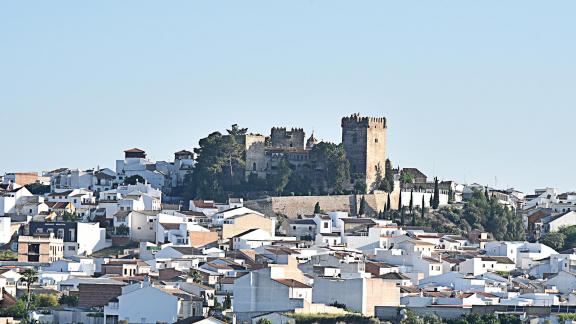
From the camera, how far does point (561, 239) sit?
67.1 metres

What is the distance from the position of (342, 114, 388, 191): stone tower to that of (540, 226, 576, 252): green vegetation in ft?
24.8

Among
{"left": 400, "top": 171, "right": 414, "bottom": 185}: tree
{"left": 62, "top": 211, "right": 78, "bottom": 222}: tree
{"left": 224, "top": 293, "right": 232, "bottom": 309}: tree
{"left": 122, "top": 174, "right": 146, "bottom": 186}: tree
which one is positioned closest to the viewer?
{"left": 224, "top": 293, "right": 232, "bottom": 309}: tree

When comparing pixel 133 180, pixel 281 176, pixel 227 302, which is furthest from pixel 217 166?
pixel 227 302

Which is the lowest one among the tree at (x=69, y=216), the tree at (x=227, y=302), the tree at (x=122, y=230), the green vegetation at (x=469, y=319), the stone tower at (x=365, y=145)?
the green vegetation at (x=469, y=319)

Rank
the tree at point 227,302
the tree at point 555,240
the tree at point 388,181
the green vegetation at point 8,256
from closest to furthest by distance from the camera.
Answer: the tree at point 227,302
the green vegetation at point 8,256
the tree at point 555,240
the tree at point 388,181

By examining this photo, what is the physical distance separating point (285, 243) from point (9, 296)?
1285 cm

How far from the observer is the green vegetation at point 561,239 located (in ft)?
218

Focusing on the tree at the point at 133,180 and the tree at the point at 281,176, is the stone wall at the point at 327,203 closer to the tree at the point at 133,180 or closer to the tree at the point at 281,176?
the tree at the point at 281,176

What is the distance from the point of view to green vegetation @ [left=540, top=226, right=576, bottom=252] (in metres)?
66.6

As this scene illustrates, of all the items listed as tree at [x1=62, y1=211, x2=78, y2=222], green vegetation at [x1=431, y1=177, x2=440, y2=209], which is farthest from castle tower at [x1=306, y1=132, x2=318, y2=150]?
tree at [x1=62, y1=211, x2=78, y2=222]

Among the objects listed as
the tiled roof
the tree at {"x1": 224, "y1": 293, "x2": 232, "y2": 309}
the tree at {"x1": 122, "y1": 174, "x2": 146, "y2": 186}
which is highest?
the tree at {"x1": 122, "y1": 174, "x2": 146, "y2": 186}

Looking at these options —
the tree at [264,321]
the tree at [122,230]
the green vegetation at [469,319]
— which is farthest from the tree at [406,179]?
the tree at [264,321]

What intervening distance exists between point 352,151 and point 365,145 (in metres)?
0.58

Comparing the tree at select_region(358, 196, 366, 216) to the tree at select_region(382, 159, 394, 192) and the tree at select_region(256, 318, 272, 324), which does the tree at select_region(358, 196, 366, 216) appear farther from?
the tree at select_region(256, 318, 272, 324)
